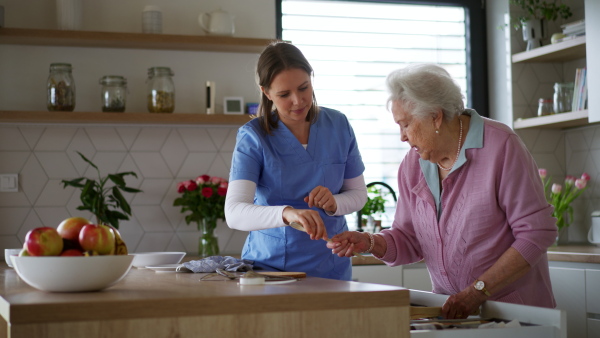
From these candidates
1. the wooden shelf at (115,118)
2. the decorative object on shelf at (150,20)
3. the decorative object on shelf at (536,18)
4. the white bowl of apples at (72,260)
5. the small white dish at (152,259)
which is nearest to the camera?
the white bowl of apples at (72,260)

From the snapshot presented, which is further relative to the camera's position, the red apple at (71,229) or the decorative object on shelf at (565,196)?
the decorative object on shelf at (565,196)

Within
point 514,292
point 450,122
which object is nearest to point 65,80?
point 450,122

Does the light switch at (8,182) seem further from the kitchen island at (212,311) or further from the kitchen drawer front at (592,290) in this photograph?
the kitchen drawer front at (592,290)

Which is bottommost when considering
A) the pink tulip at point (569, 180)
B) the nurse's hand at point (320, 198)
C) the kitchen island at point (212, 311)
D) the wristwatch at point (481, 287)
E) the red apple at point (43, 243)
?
the wristwatch at point (481, 287)

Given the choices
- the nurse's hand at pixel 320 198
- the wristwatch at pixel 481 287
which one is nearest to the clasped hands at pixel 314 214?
the nurse's hand at pixel 320 198

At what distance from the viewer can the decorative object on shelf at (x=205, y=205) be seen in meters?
3.54

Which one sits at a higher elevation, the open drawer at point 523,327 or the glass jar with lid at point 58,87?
the glass jar with lid at point 58,87

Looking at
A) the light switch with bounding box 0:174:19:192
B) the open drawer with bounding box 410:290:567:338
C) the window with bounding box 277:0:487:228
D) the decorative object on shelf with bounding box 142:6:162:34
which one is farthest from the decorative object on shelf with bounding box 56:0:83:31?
the open drawer with bounding box 410:290:567:338

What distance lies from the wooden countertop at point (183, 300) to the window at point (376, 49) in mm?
2688

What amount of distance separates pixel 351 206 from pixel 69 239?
3.29 feet

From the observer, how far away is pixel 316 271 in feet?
7.43

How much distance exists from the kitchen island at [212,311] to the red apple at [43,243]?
0.26 feet

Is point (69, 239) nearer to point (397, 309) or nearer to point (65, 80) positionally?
point (397, 309)

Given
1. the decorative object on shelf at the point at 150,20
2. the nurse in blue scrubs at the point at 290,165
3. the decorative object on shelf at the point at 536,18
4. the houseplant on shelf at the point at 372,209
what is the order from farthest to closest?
the decorative object on shelf at the point at 536,18 → the houseplant on shelf at the point at 372,209 → the decorative object on shelf at the point at 150,20 → the nurse in blue scrubs at the point at 290,165
